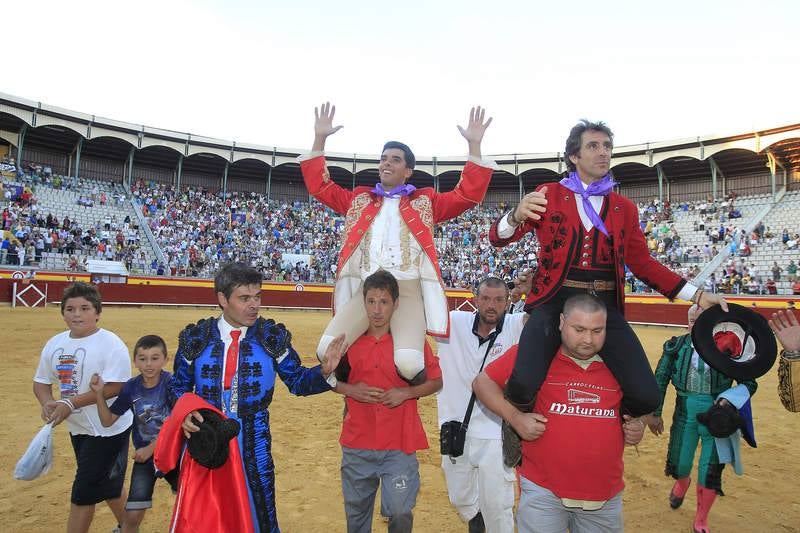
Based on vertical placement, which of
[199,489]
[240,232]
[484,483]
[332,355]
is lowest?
[484,483]

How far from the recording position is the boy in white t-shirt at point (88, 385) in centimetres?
294

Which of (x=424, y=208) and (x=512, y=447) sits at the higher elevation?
(x=424, y=208)

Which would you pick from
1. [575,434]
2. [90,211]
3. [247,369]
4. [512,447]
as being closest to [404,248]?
[247,369]

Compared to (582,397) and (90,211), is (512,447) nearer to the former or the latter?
(582,397)

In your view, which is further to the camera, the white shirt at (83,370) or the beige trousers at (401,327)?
the white shirt at (83,370)

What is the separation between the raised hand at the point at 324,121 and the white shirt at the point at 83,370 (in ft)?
5.79

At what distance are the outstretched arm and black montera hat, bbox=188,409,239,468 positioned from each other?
2.05 metres

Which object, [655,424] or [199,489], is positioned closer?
[199,489]

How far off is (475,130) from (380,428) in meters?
1.90

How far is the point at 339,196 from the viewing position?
12.0 feet

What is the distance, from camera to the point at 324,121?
355 cm

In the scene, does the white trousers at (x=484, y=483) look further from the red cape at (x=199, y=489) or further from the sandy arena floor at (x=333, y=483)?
the red cape at (x=199, y=489)

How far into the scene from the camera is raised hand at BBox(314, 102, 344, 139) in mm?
3533

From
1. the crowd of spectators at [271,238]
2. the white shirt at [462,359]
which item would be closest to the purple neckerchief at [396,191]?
the white shirt at [462,359]
